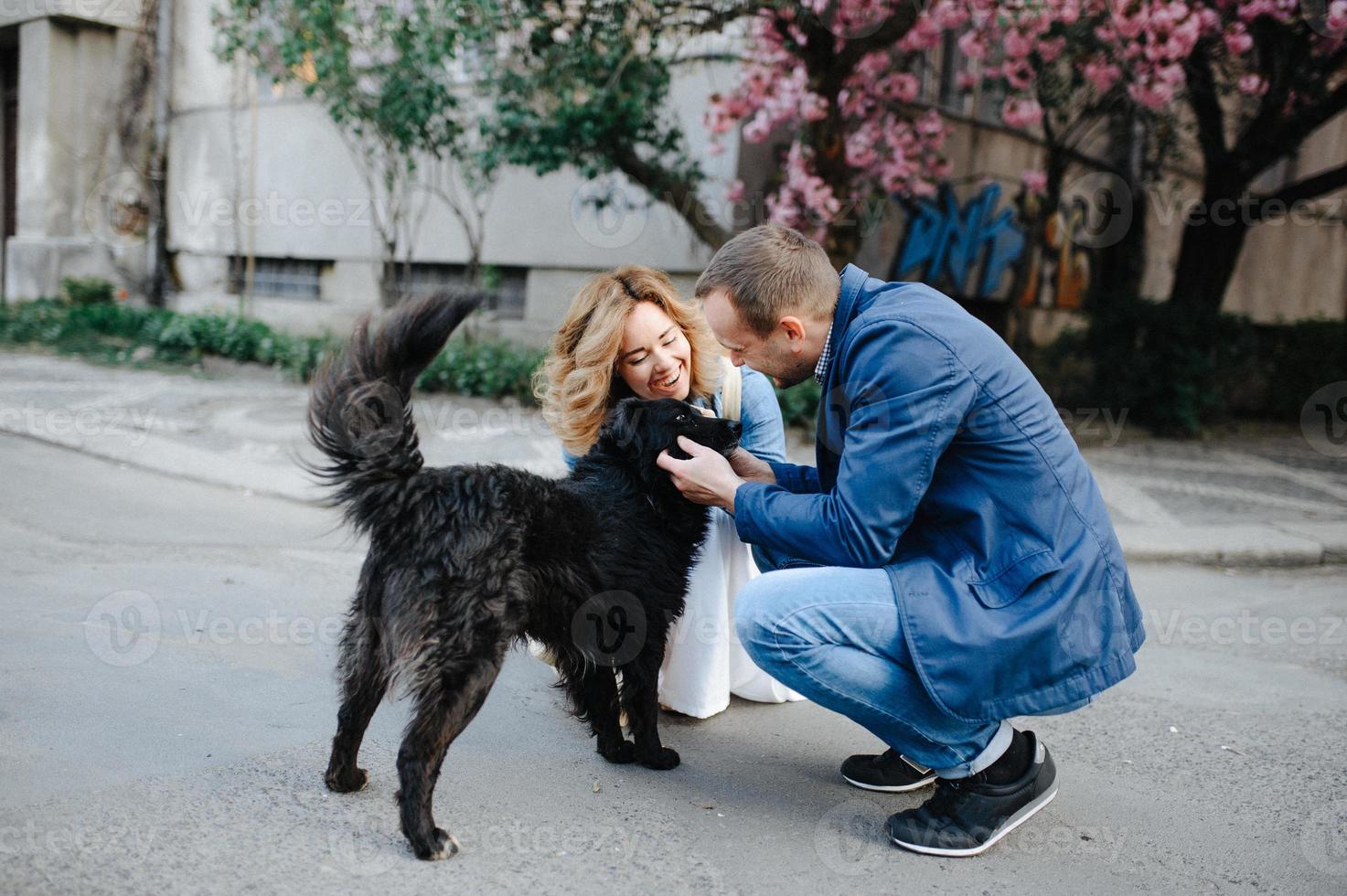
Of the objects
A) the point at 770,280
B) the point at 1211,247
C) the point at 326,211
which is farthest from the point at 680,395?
the point at 326,211

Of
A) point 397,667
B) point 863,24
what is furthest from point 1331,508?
point 397,667

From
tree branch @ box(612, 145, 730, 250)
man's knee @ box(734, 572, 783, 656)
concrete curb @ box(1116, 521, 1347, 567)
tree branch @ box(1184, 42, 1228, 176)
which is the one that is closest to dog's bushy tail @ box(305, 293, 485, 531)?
man's knee @ box(734, 572, 783, 656)

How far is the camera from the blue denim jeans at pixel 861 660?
2.72 m

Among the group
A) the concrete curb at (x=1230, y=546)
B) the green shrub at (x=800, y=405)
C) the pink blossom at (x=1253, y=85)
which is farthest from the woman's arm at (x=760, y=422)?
the pink blossom at (x=1253, y=85)

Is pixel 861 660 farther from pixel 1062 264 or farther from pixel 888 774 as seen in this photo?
pixel 1062 264

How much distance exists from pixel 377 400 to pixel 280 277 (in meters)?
13.9

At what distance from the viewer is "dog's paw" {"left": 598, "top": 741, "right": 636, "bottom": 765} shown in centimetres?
328

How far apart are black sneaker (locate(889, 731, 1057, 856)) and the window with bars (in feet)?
44.9

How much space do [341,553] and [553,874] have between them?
358 centimetres

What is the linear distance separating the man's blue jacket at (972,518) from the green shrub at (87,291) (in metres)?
15.2

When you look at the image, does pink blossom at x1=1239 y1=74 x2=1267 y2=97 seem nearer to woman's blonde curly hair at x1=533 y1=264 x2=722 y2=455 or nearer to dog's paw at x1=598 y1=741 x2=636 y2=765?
woman's blonde curly hair at x1=533 y1=264 x2=722 y2=455

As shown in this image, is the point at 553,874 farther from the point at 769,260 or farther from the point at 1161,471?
the point at 1161,471

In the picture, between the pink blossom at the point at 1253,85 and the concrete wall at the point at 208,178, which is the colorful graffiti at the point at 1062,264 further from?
the pink blossom at the point at 1253,85

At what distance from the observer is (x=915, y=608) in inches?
104
